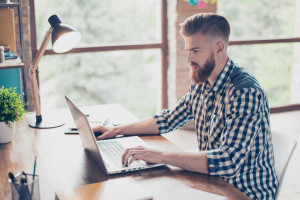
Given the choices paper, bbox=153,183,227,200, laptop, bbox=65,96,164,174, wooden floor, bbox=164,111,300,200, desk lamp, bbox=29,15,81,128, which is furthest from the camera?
wooden floor, bbox=164,111,300,200

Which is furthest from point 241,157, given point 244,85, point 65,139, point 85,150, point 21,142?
point 21,142

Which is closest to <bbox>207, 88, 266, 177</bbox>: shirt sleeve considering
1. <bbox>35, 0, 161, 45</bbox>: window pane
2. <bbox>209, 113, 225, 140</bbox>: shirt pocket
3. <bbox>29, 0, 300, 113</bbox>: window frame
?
<bbox>209, 113, 225, 140</bbox>: shirt pocket

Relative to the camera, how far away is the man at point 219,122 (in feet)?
4.33

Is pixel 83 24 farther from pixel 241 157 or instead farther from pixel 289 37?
pixel 241 157

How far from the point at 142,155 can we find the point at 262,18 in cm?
389

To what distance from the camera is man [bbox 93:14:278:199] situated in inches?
51.9

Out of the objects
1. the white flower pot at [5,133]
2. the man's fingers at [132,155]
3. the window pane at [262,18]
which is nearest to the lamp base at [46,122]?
the white flower pot at [5,133]

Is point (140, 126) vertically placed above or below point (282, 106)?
above

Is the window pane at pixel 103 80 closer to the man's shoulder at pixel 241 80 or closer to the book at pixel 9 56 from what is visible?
the book at pixel 9 56

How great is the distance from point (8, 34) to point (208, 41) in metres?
1.21

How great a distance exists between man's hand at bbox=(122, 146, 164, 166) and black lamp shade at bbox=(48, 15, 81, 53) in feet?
2.06

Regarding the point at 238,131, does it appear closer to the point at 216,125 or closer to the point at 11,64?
the point at 216,125

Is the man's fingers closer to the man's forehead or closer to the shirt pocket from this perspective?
the shirt pocket

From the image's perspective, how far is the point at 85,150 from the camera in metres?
1.52
